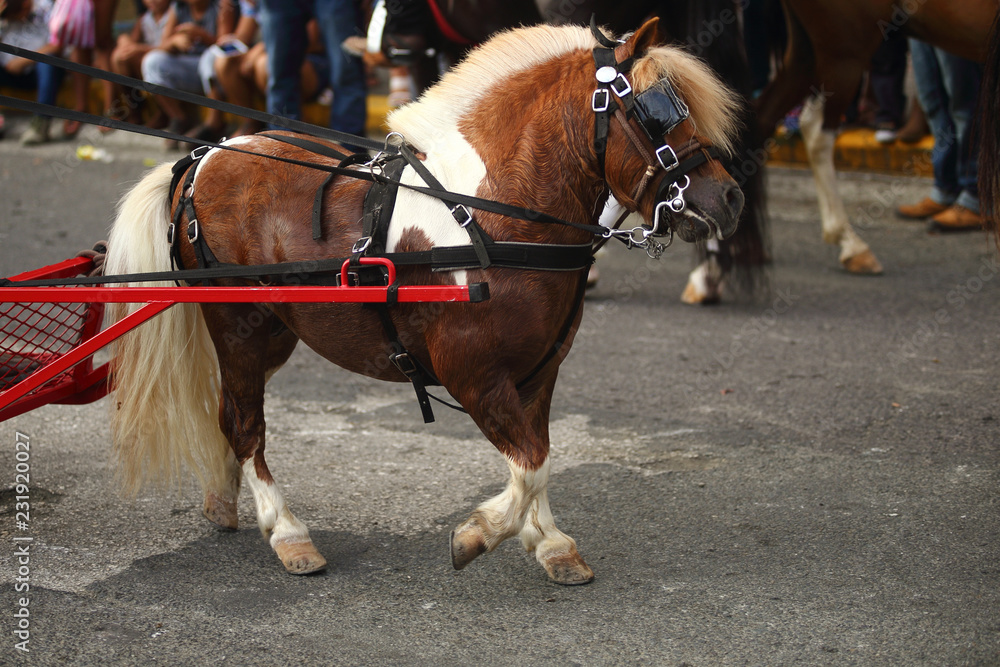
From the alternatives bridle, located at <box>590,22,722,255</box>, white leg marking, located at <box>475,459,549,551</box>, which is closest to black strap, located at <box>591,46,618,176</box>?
bridle, located at <box>590,22,722,255</box>

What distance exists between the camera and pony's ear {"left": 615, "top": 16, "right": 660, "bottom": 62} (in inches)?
92.9

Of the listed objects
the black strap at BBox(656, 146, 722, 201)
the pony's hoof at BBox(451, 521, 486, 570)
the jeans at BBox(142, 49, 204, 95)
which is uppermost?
the black strap at BBox(656, 146, 722, 201)

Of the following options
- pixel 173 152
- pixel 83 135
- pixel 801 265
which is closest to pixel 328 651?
pixel 801 265

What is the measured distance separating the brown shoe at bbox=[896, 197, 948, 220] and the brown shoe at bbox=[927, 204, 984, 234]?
0.77 ft

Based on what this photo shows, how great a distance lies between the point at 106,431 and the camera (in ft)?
12.9

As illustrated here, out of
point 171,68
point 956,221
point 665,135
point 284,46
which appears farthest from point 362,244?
point 171,68

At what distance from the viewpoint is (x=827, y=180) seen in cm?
580

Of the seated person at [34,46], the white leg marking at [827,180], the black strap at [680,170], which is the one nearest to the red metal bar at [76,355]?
the black strap at [680,170]

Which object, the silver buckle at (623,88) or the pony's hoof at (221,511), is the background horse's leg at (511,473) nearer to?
the silver buckle at (623,88)

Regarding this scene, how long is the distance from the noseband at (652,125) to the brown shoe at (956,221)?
4658 mm

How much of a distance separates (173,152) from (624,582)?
7.74 meters

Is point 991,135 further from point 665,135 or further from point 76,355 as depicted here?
point 76,355

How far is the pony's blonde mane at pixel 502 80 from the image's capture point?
7.89ft

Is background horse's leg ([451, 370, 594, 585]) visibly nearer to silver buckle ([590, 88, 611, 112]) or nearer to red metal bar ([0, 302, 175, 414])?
silver buckle ([590, 88, 611, 112])
